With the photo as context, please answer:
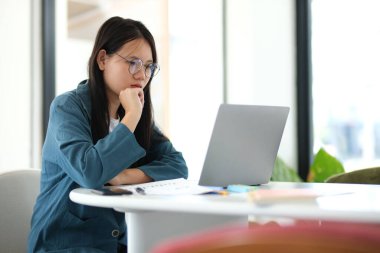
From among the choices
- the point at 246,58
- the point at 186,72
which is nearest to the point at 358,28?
the point at 246,58

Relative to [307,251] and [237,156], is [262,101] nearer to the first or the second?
[237,156]

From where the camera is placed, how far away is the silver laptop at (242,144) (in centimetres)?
135

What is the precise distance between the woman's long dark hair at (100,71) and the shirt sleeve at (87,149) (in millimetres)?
86

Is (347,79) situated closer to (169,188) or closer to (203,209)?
(169,188)

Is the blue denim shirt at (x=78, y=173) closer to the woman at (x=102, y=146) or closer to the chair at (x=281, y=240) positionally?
the woman at (x=102, y=146)

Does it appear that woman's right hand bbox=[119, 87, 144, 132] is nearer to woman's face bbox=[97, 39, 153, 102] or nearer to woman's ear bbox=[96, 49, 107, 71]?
woman's face bbox=[97, 39, 153, 102]

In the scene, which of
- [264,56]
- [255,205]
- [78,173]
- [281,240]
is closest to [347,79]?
[264,56]

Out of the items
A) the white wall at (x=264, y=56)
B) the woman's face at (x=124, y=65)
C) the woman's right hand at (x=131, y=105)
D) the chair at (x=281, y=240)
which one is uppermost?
the white wall at (x=264, y=56)

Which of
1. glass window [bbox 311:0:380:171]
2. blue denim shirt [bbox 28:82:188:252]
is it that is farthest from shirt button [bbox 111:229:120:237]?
glass window [bbox 311:0:380:171]

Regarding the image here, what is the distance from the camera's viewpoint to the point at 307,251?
1.40ft

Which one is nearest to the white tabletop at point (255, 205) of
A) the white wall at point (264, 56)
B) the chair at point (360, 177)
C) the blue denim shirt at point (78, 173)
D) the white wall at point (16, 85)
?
the blue denim shirt at point (78, 173)

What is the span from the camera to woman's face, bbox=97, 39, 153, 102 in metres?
1.68

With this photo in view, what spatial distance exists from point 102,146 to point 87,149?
4 cm

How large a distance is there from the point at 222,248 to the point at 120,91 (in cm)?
131
